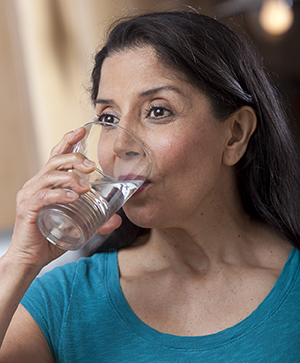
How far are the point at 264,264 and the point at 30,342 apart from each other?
0.73 meters

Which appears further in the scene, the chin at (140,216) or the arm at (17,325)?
the chin at (140,216)

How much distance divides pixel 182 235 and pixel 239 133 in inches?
14.0

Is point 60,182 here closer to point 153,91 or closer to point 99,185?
point 99,185

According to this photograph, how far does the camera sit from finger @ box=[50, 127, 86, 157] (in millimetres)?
997

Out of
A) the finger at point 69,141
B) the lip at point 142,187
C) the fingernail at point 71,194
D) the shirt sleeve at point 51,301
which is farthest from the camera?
the shirt sleeve at point 51,301

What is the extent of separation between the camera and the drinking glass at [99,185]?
0.87 m

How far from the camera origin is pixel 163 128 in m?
1.16

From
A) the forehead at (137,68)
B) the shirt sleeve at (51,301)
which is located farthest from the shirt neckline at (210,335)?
the forehead at (137,68)

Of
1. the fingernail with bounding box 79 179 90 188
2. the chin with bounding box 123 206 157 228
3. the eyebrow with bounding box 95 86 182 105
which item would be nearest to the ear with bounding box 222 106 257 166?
the eyebrow with bounding box 95 86 182 105

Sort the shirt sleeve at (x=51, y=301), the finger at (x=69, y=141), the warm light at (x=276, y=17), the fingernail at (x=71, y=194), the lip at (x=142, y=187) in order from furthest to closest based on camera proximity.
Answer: the warm light at (x=276, y=17)
the shirt sleeve at (x=51, y=301)
the lip at (x=142, y=187)
the finger at (x=69, y=141)
the fingernail at (x=71, y=194)

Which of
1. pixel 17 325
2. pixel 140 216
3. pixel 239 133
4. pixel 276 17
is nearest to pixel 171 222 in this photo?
pixel 140 216

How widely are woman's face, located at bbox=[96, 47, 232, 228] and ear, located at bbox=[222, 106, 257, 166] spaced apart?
7 centimetres

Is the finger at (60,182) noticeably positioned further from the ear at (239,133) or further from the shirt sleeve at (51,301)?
the ear at (239,133)

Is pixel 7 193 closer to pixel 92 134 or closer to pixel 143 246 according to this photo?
pixel 143 246
